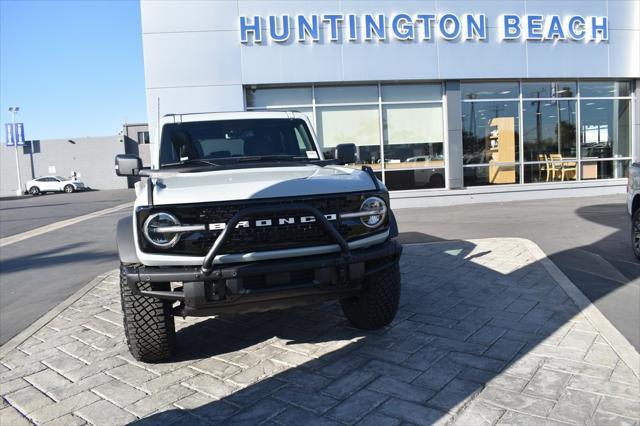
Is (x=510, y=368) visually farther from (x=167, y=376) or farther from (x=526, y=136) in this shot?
(x=526, y=136)

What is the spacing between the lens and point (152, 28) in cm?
1205

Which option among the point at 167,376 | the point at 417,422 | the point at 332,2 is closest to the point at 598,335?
the point at 417,422

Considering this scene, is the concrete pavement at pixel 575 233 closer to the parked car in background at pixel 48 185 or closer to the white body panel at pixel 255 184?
the white body panel at pixel 255 184

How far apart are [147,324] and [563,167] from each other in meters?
14.5

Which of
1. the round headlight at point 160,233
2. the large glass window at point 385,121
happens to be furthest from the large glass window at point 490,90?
the round headlight at point 160,233

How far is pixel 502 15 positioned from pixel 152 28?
370 inches

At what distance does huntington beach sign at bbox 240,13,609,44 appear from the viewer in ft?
40.7

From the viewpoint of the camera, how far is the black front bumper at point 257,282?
2.98m

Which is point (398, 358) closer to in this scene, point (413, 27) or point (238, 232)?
point (238, 232)

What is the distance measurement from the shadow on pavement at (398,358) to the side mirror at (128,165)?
5.07ft

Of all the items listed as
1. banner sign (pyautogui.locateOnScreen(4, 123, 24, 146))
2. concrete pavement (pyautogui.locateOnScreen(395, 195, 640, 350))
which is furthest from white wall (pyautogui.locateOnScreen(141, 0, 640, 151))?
banner sign (pyautogui.locateOnScreen(4, 123, 24, 146))

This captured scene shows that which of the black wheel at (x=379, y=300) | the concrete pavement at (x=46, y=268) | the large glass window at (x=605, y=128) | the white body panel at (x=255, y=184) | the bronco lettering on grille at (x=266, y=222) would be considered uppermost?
the large glass window at (x=605, y=128)

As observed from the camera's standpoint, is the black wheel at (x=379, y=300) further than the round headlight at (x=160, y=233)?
Yes

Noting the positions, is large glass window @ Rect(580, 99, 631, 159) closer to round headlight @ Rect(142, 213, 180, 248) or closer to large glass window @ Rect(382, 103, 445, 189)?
large glass window @ Rect(382, 103, 445, 189)
